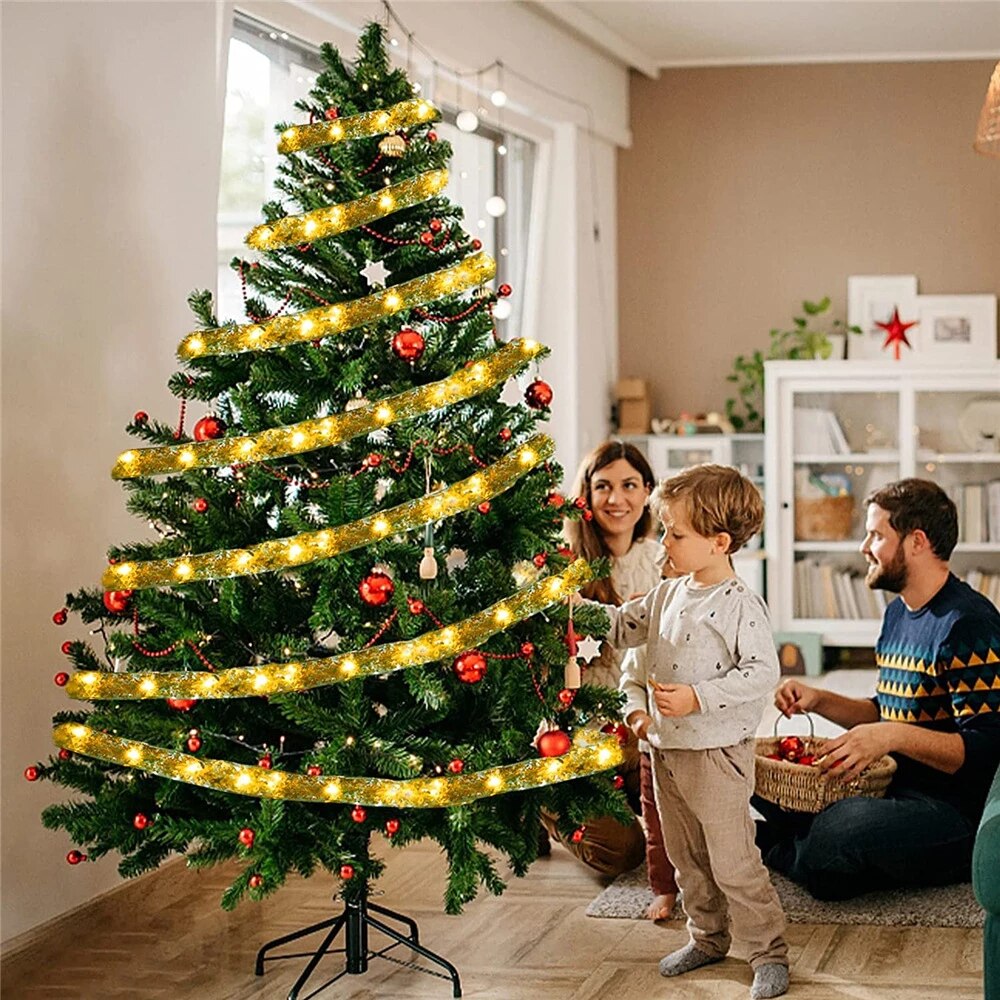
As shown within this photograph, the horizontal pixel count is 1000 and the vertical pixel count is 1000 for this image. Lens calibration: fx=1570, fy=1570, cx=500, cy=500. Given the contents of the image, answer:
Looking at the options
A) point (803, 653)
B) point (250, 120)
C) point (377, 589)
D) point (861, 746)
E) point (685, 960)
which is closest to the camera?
point (377, 589)

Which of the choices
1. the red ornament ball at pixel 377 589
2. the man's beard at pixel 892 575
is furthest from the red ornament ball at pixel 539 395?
the man's beard at pixel 892 575

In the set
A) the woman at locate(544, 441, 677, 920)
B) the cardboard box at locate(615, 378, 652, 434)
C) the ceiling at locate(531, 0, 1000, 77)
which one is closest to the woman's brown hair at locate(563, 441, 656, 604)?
the woman at locate(544, 441, 677, 920)

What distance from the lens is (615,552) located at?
389 cm

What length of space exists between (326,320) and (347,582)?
1.49 feet

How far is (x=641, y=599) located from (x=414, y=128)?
1033 millimetres

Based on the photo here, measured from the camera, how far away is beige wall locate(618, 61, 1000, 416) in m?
7.01

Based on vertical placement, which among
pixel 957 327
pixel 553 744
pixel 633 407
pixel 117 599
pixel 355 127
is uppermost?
pixel 957 327

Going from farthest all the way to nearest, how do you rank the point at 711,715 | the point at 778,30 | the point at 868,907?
the point at 778,30
the point at 868,907
the point at 711,715

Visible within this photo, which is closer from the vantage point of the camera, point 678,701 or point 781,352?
point 678,701

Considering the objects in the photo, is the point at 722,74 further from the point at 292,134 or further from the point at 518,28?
the point at 292,134

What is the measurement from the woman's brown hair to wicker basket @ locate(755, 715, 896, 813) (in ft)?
A: 1.76

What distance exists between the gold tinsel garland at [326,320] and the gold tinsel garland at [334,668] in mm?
546

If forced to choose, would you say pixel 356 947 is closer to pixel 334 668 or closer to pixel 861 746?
pixel 334 668

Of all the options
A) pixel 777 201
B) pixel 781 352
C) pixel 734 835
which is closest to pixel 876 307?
pixel 781 352
